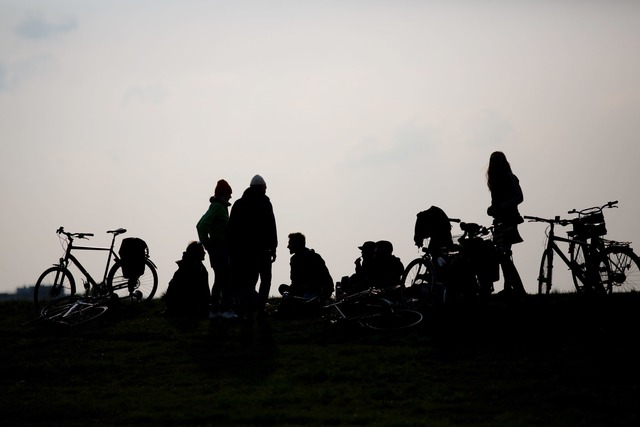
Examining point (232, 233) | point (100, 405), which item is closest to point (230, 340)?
point (232, 233)

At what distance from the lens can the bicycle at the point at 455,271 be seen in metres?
19.2

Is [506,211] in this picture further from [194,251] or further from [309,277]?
[194,251]

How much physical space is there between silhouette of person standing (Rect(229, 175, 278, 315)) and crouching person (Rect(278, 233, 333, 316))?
0.70 m

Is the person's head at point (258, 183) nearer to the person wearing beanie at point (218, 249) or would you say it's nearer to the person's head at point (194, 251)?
the person wearing beanie at point (218, 249)

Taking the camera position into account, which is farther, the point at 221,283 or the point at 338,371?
the point at 221,283

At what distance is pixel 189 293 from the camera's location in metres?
21.8

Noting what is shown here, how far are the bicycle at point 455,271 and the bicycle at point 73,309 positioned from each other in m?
5.99

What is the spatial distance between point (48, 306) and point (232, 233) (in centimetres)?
393

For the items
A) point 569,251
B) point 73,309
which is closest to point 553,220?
point 569,251

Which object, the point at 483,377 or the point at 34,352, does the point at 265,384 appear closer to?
the point at 483,377

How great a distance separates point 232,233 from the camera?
67.7 feet

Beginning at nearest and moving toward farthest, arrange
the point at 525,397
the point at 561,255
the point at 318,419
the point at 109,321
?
the point at 318,419, the point at 525,397, the point at 561,255, the point at 109,321

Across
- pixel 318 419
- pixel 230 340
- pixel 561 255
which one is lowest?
pixel 318 419

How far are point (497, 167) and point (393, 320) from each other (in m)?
3.30
